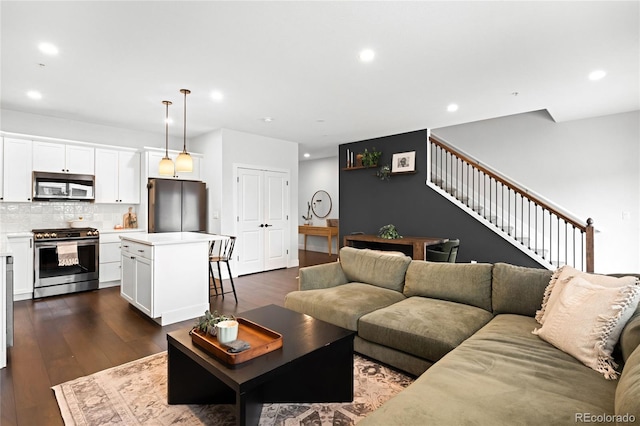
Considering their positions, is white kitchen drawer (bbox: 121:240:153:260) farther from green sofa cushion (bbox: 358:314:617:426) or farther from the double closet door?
green sofa cushion (bbox: 358:314:617:426)

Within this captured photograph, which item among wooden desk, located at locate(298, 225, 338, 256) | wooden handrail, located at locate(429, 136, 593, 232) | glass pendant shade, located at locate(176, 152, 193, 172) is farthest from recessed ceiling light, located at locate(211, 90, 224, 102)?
wooden desk, located at locate(298, 225, 338, 256)

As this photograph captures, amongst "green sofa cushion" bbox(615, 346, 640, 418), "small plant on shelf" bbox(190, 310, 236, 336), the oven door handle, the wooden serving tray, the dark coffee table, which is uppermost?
the oven door handle

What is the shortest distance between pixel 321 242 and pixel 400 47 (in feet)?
23.2

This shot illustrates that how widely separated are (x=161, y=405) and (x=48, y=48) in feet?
10.5

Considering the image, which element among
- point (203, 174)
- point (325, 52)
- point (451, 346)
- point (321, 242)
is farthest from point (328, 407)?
point (321, 242)

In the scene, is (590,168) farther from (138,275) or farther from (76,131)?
(76,131)

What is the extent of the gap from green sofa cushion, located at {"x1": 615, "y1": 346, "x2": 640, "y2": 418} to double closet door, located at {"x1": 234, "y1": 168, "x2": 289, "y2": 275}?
5519mm

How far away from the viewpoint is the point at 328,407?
79.8 inches

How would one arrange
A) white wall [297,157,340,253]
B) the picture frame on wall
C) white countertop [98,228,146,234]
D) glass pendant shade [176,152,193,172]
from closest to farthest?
glass pendant shade [176,152,193,172] < white countertop [98,228,146,234] < the picture frame on wall < white wall [297,157,340,253]

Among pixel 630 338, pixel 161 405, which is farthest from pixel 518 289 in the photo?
pixel 161 405

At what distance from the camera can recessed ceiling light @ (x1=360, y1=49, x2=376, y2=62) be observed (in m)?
3.05

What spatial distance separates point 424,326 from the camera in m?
2.25

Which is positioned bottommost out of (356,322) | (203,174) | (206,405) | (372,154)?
(206,405)

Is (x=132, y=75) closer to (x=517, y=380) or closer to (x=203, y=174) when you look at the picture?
(x=203, y=174)
